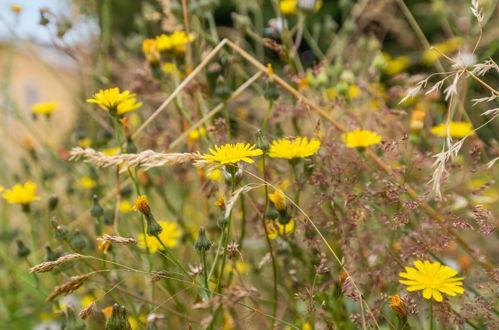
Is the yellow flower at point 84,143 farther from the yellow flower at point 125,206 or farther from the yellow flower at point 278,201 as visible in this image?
the yellow flower at point 278,201

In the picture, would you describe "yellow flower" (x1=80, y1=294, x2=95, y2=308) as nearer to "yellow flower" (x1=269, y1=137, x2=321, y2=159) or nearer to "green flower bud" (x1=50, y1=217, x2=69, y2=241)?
"green flower bud" (x1=50, y1=217, x2=69, y2=241)

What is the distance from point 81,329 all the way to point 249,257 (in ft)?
1.99

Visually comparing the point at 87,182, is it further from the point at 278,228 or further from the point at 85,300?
the point at 278,228

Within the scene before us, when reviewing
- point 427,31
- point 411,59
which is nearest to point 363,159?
point 411,59

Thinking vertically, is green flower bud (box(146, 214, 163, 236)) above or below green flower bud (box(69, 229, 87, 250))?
above

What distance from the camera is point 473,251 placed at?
0.78m

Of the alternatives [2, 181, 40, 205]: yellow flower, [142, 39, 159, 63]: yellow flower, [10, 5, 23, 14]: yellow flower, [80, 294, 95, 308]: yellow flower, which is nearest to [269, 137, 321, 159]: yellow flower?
[142, 39, 159, 63]: yellow flower

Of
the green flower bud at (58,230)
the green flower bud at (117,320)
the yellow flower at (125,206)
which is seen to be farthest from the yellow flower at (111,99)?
the yellow flower at (125,206)

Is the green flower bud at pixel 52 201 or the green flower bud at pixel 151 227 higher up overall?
the green flower bud at pixel 151 227

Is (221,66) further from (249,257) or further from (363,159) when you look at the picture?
(249,257)

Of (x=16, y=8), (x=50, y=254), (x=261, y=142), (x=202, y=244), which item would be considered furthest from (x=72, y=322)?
(x=16, y=8)

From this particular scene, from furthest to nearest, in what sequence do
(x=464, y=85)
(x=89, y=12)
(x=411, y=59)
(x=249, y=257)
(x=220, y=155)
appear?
(x=411, y=59) < (x=89, y=12) < (x=249, y=257) < (x=464, y=85) < (x=220, y=155)

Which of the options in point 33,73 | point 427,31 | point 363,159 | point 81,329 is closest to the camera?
point 81,329

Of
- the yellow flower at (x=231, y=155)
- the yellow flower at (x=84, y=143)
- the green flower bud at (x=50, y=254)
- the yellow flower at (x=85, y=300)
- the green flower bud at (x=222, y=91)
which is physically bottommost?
the yellow flower at (x=85, y=300)
